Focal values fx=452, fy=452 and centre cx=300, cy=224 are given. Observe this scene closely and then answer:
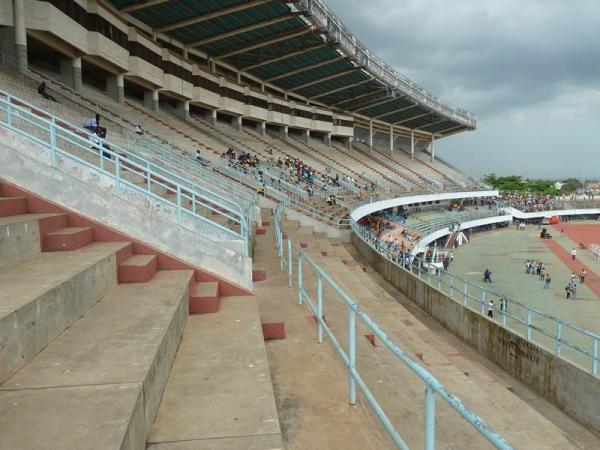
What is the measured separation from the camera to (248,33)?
34.8 metres

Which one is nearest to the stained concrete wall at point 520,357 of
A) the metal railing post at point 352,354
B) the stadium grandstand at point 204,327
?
the stadium grandstand at point 204,327

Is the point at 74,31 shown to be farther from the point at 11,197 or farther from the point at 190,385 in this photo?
the point at 190,385

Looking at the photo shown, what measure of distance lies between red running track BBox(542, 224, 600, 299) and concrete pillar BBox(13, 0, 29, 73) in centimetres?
2945

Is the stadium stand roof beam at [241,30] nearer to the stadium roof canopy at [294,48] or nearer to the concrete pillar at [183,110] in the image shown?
the stadium roof canopy at [294,48]

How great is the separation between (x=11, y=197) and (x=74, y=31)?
68.4 ft

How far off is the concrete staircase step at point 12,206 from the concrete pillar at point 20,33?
1699 cm

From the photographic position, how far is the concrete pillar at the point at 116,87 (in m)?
28.3

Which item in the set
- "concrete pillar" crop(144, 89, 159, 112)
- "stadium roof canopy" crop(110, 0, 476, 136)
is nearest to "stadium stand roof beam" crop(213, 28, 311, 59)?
"stadium roof canopy" crop(110, 0, 476, 136)

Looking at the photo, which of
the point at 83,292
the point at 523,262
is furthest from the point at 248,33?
the point at 83,292

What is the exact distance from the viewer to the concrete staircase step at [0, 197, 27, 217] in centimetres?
559

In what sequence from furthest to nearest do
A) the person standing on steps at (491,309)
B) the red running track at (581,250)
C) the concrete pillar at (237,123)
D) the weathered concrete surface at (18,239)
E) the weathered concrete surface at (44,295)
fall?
the concrete pillar at (237,123) → the red running track at (581,250) → the person standing on steps at (491,309) → the weathered concrete surface at (18,239) → the weathered concrete surface at (44,295)

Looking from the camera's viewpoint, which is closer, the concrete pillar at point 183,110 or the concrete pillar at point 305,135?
the concrete pillar at point 183,110

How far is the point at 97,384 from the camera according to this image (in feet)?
9.86

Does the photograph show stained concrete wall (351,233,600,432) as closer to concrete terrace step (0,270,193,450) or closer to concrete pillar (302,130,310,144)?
concrete terrace step (0,270,193,450)
